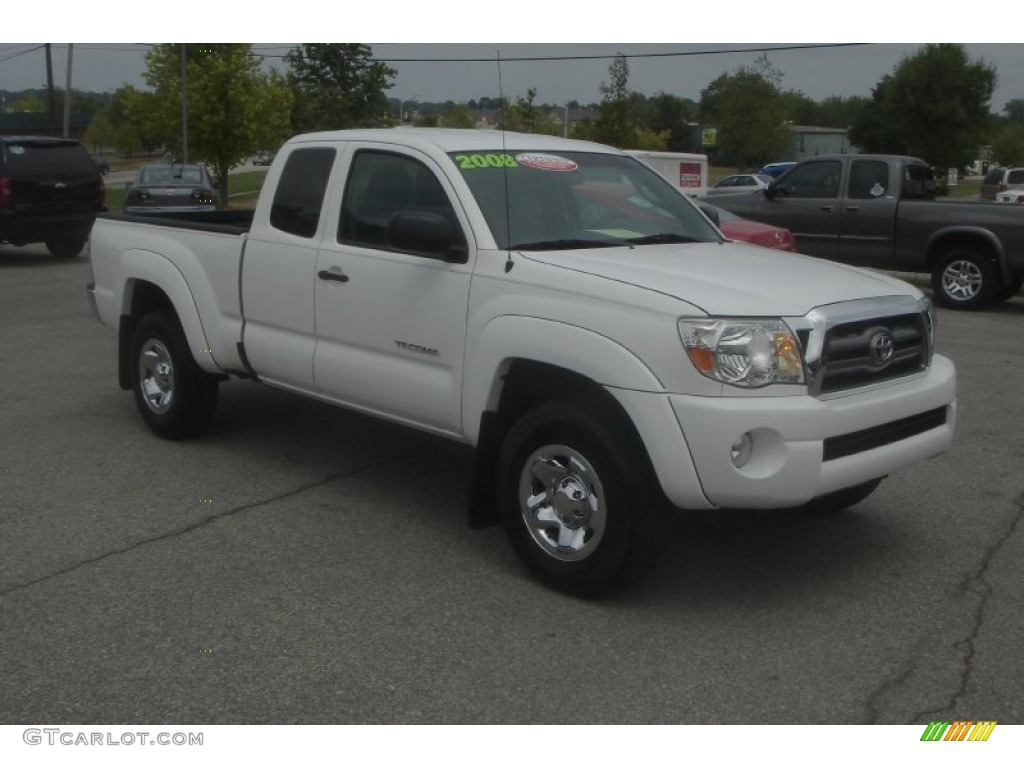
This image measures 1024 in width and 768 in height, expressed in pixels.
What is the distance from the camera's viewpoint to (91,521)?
5895 millimetres

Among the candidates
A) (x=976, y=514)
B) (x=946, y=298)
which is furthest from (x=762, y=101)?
(x=976, y=514)

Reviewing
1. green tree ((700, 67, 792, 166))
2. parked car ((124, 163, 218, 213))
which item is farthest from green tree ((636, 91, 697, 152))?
parked car ((124, 163, 218, 213))

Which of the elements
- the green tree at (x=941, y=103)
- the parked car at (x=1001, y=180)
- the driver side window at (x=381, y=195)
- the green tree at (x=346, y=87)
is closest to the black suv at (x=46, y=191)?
the green tree at (x=346, y=87)

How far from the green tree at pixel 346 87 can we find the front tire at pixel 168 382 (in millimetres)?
4514

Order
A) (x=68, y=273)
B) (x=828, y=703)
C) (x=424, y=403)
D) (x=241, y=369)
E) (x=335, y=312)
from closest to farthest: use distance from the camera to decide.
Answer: (x=828, y=703)
(x=424, y=403)
(x=335, y=312)
(x=241, y=369)
(x=68, y=273)

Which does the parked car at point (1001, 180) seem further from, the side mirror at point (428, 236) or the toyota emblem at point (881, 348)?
the side mirror at point (428, 236)

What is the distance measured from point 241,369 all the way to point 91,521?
1.29 meters

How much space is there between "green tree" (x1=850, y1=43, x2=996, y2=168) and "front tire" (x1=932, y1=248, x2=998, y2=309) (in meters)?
50.0

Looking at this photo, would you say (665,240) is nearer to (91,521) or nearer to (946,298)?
(91,521)

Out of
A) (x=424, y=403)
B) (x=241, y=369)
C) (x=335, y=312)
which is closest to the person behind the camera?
(x=424, y=403)

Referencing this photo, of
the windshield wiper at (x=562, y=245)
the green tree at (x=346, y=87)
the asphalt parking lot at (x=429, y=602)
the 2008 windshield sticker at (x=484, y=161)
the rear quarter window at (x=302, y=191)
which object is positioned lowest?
the asphalt parking lot at (x=429, y=602)

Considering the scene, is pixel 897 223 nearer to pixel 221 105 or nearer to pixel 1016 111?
pixel 221 105

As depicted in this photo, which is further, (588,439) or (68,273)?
(68,273)

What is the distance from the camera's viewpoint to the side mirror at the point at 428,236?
5.25m
